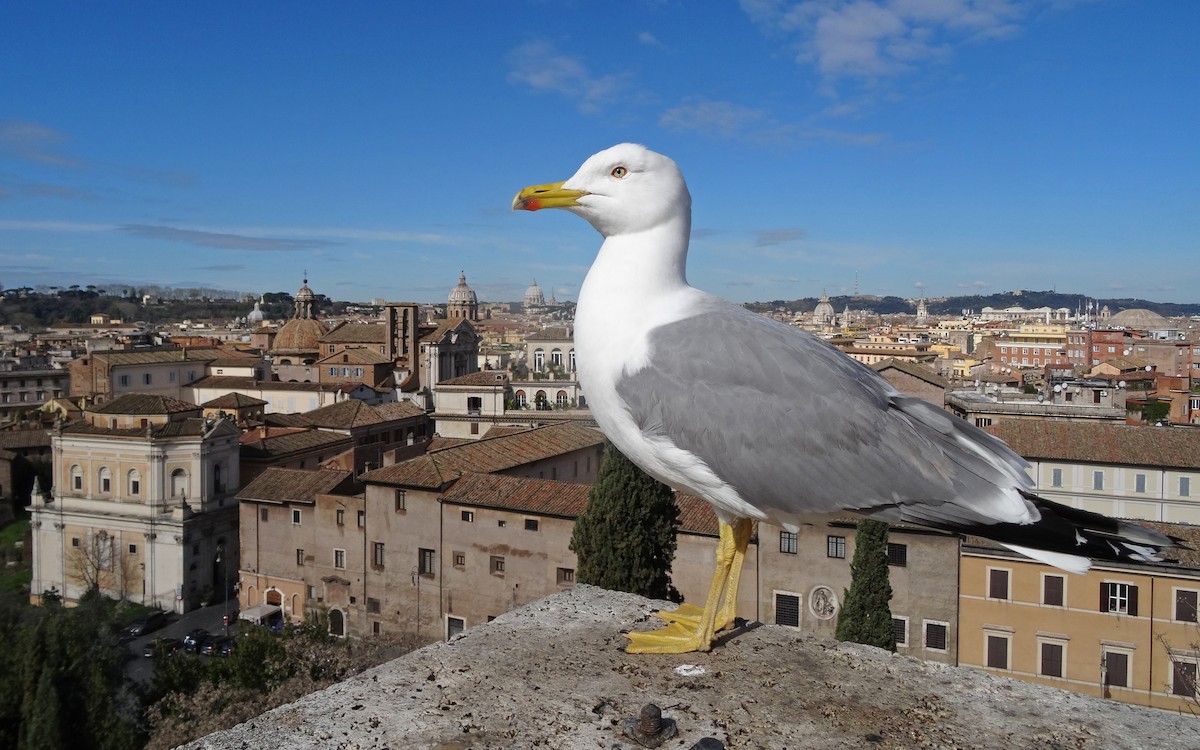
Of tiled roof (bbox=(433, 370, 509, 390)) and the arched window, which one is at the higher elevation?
tiled roof (bbox=(433, 370, 509, 390))

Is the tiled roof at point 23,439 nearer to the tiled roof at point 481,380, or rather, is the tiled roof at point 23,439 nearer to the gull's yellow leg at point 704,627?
the tiled roof at point 481,380

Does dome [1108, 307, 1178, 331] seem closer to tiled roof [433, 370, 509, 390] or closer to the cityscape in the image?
the cityscape

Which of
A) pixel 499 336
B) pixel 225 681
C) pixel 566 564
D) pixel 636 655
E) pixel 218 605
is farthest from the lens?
pixel 499 336

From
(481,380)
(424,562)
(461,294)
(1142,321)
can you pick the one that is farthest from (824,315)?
(424,562)

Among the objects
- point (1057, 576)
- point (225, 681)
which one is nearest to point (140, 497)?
point (225, 681)

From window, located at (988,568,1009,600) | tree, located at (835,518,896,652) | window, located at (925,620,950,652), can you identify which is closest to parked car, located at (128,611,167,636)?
tree, located at (835,518,896,652)

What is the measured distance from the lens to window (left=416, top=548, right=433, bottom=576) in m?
19.8

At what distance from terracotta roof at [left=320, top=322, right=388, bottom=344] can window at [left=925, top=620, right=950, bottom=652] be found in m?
43.3

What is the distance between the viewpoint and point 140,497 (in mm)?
25859

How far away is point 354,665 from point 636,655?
46.7 ft

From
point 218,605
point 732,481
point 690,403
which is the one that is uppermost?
point 690,403

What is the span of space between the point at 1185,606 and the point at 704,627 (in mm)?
14526

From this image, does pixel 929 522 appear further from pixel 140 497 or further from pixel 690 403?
pixel 140 497

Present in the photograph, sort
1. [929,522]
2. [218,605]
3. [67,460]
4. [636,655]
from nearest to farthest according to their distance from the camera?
[929,522] < [636,655] < [218,605] < [67,460]
